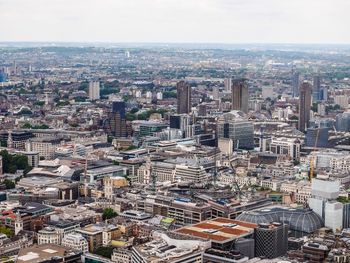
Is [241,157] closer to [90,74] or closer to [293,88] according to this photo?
[293,88]

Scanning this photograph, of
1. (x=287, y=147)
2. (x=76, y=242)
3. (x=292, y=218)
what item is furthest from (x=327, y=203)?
(x=287, y=147)

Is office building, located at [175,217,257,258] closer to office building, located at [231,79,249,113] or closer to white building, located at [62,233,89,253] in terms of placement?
white building, located at [62,233,89,253]

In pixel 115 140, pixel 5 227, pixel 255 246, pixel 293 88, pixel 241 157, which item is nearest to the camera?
pixel 255 246

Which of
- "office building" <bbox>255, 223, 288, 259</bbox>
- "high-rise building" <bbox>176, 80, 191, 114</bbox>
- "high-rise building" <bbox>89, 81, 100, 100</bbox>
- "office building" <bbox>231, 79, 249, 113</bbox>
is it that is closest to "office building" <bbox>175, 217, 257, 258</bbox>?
"office building" <bbox>255, 223, 288, 259</bbox>

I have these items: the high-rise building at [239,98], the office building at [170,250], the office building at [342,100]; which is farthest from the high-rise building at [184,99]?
the office building at [170,250]

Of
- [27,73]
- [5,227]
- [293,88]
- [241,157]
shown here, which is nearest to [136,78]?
[27,73]

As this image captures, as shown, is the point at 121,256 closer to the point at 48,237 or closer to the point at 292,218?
the point at 48,237

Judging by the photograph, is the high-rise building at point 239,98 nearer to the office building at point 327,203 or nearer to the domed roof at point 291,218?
the office building at point 327,203
